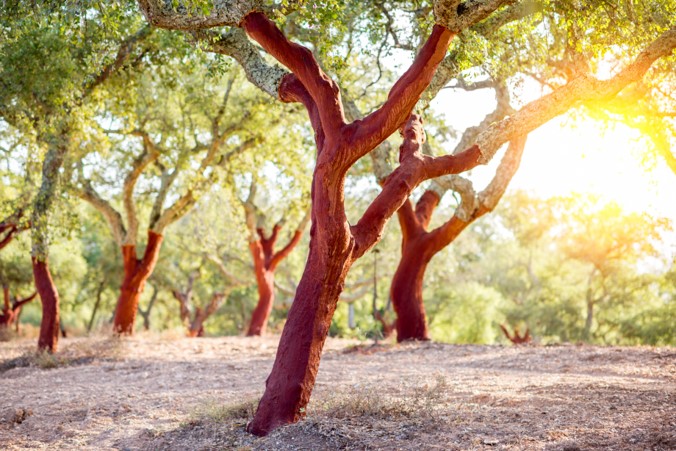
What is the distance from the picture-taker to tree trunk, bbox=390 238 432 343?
14.0m

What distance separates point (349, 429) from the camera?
5.83 metres

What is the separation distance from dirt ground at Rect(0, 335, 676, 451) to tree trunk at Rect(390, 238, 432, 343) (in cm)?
161

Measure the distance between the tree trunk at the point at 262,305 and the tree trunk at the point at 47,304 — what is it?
7.41 metres

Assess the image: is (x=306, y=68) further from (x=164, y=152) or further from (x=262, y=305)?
(x=262, y=305)

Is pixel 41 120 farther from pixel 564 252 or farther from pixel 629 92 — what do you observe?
pixel 564 252

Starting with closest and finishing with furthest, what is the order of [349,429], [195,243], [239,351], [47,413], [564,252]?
1. [349,429]
2. [47,413]
3. [239,351]
4. [195,243]
5. [564,252]

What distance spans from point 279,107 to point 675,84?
28.4 ft

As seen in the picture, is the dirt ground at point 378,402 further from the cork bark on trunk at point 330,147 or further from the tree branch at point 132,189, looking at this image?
the tree branch at point 132,189

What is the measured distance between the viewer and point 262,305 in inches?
799

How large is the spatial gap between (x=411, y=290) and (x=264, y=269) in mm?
7367

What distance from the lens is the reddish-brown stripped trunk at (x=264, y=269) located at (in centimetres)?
A: 2011

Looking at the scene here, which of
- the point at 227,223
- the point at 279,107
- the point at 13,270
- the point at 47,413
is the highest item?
the point at 279,107

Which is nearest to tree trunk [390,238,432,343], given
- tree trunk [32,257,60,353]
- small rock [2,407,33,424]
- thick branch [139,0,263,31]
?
tree trunk [32,257,60,353]

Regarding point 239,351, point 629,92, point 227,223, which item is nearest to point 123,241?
point 239,351
